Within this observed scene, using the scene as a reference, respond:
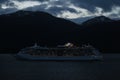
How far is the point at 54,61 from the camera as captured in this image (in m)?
180

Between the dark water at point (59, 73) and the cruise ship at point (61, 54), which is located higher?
the cruise ship at point (61, 54)

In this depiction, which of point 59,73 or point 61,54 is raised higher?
point 61,54

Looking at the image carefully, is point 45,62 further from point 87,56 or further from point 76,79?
point 76,79

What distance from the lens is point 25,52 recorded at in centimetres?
18175

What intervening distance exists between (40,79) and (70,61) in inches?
3220

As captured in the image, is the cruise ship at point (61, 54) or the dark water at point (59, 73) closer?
the dark water at point (59, 73)

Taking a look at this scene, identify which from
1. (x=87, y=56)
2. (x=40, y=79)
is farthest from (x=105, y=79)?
(x=87, y=56)

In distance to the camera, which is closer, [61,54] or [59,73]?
[59,73]

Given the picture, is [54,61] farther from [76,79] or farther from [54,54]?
[76,79]

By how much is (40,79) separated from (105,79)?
14.7 metres

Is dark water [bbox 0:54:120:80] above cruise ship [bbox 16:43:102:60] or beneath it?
beneath

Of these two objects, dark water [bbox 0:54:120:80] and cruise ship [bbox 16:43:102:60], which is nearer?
dark water [bbox 0:54:120:80]

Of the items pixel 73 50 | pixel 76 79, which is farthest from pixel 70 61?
pixel 76 79

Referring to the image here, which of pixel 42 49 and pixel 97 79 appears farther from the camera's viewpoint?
pixel 42 49
